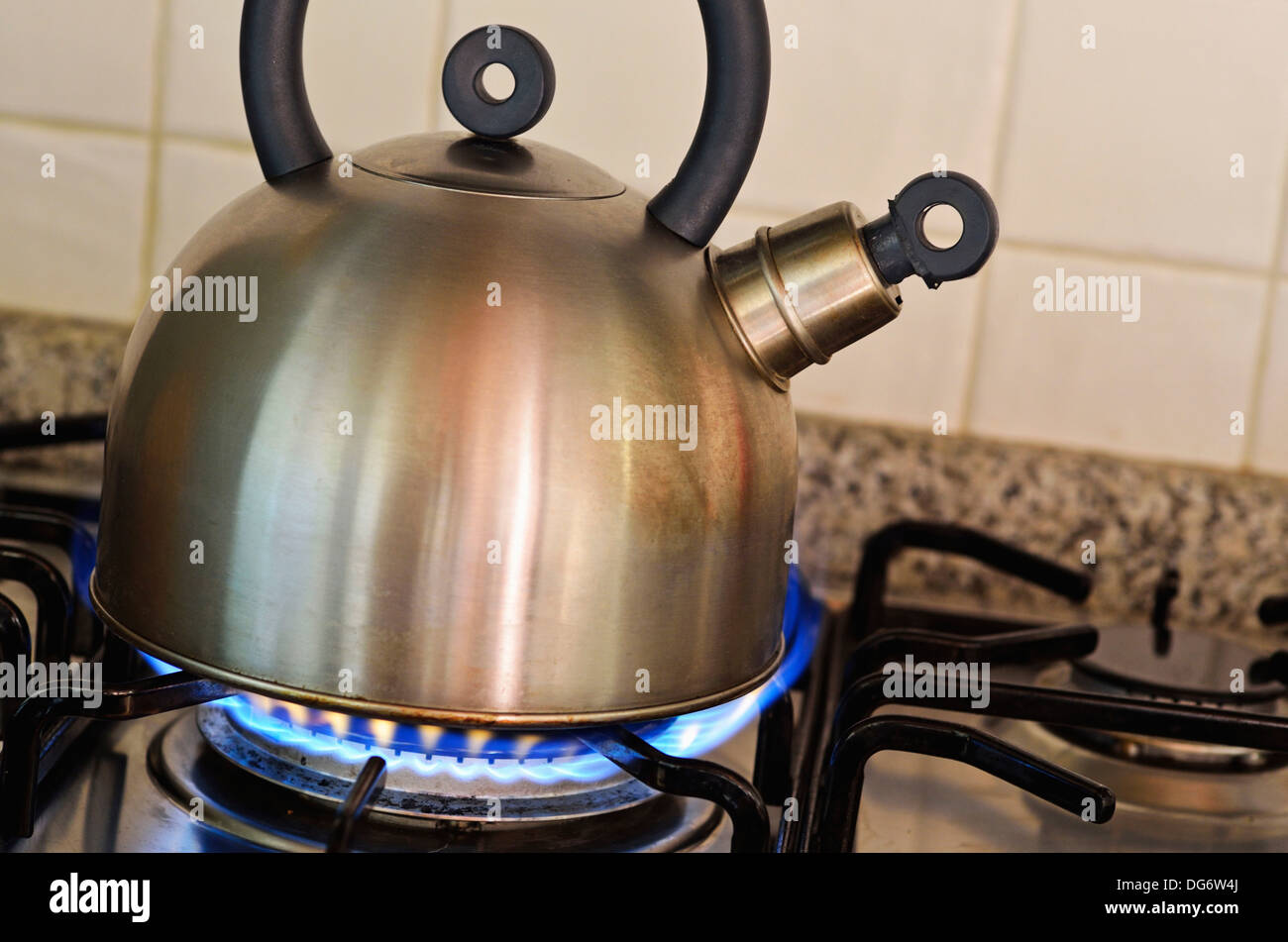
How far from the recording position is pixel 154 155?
865mm

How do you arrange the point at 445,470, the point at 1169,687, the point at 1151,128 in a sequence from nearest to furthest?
1. the point at 445,470
2. the point at 1169,687
3. the point at 1151,128

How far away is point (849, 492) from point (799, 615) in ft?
0.44

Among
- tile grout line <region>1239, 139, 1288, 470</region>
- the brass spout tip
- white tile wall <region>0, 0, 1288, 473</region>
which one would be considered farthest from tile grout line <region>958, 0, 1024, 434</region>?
the brass spout tip

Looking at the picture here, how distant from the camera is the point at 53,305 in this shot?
884 mm

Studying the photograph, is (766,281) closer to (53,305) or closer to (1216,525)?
(1216,525)

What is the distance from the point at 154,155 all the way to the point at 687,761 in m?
0.58

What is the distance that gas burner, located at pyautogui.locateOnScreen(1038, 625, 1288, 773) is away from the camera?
2.21 feet

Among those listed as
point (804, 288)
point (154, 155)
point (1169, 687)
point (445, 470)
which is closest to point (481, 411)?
point (445, 470)

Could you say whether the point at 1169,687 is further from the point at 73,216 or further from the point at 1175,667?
the point at 73,216

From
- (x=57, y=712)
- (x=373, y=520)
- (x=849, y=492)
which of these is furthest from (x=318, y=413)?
(x=849, y=492)

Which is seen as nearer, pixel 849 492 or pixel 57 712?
pixel 57 712

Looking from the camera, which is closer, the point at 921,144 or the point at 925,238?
the point at 925,238

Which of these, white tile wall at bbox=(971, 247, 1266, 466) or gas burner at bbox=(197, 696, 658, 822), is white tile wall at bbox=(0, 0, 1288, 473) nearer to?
white tile wall at bbox=(971, 247, 1266, 466)
